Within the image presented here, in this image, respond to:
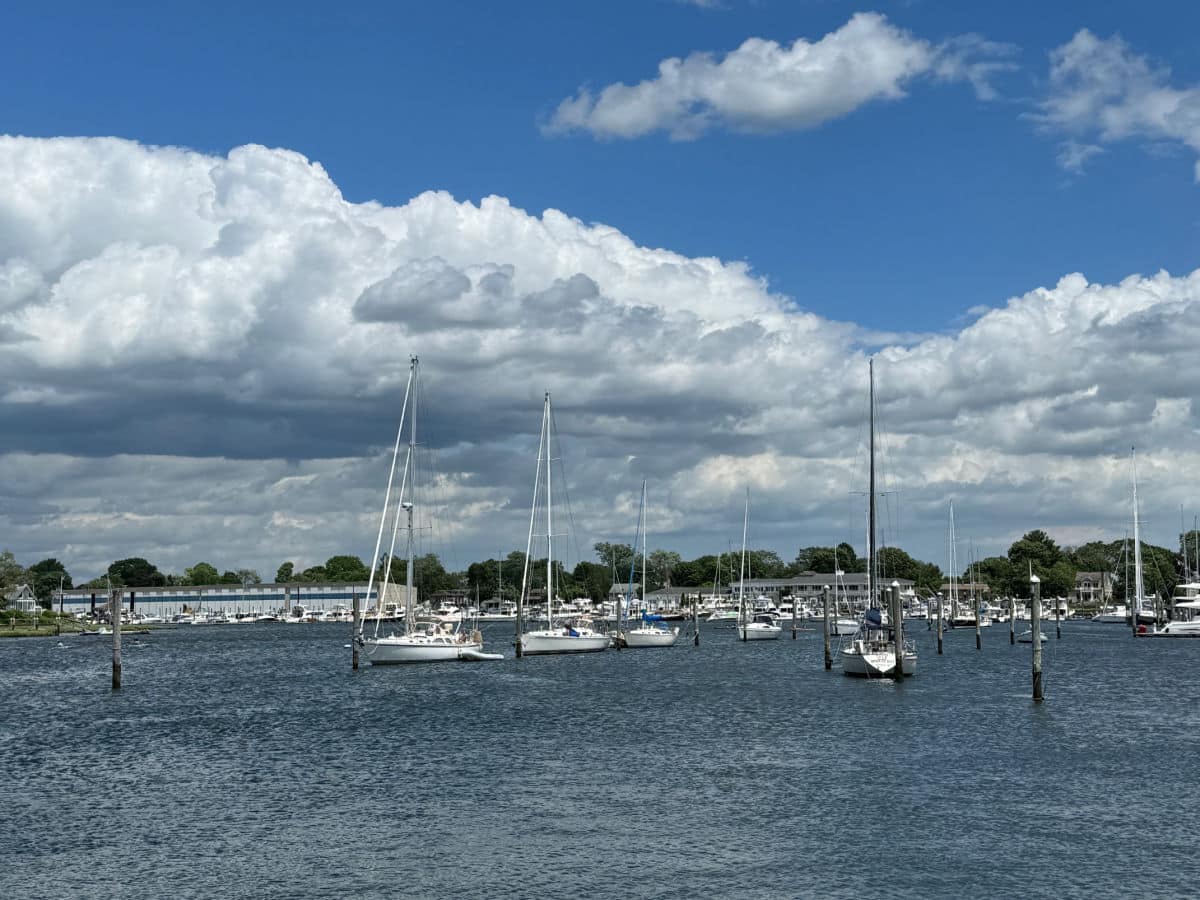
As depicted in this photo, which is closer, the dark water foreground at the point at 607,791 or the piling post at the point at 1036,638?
the dark water foreground at the point at 607,791

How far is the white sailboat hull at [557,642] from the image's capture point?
11681cm

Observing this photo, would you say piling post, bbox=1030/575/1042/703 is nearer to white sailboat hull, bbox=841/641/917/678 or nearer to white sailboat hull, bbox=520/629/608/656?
white sailboat hull, bbox=841/641/917/678

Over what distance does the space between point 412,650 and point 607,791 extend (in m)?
57.5

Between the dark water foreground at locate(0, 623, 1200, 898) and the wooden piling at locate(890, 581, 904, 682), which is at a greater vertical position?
the wooden piling at locate(890, 581, 904, 682)

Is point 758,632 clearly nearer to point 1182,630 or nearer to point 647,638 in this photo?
point 647,638

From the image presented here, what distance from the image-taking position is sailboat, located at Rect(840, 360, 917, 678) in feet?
269

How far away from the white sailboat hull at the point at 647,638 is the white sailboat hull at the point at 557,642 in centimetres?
1206

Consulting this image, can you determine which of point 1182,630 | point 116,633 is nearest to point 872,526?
point 116,633

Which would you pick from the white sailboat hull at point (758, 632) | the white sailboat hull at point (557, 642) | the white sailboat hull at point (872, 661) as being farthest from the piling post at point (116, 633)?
the white sailboat hull at point (758, 632)

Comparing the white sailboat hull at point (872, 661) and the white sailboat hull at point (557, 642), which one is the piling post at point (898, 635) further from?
the white sailboat hull at point (557, 642)

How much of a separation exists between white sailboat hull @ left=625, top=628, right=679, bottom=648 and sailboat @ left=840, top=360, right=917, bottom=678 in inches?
1918

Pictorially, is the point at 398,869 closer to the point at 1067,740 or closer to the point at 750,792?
the point at 750,792

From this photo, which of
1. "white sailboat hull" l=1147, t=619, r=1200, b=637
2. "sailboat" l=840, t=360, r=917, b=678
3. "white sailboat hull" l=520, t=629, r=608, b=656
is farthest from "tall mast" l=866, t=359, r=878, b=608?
"white sailboat hull" l=1147, t=619, r=1200, b=637

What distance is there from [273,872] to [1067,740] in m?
37.1
